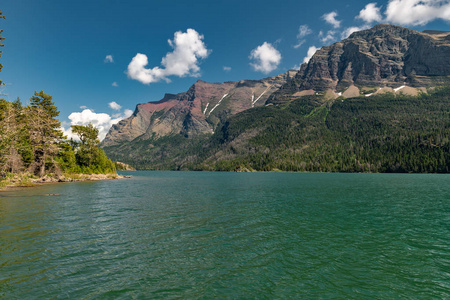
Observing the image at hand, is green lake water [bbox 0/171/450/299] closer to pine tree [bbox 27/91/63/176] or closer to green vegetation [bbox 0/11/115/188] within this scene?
green vegetation [bbox 0/11/115/188]

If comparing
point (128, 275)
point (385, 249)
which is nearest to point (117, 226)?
point (128, 275)

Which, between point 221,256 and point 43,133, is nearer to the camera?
point 221,256

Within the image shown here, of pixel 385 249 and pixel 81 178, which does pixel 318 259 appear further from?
pixel 81 178

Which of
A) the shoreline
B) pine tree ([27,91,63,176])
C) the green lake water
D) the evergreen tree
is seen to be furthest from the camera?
the evergreen tree

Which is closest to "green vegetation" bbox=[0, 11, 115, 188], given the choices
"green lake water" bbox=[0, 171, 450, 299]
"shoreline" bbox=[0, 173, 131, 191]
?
"shoreline" bbox=[0, 173, 131, 191]

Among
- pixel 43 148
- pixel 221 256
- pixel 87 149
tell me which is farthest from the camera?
pixel 87 149

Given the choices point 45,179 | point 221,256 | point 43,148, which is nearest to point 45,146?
point 43,148

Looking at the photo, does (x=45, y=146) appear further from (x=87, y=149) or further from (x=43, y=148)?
(x=87, y=149)

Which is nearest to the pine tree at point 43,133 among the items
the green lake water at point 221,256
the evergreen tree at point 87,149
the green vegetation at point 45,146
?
the green vegetation at point 45,146

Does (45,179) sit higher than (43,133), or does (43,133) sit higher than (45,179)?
(43,133)

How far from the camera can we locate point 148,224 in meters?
26.5

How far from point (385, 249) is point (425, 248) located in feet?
12.3

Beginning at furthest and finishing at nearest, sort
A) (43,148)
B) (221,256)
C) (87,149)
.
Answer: (87,149)
(43,148)
(221,256)

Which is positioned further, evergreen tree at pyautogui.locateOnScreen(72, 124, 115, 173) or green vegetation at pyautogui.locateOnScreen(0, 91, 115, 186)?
evergreen tree at pyautogui.locateOnScreen(72, 124, 115, 173)
